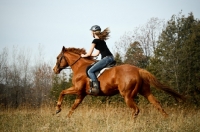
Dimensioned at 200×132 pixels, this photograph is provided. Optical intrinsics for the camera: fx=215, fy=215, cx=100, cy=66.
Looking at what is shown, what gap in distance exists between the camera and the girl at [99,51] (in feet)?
26.1

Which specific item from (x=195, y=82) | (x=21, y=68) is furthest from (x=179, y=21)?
(x=21, y=68)

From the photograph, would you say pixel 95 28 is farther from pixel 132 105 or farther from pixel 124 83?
pixel 132 105

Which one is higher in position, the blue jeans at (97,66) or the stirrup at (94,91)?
the blue jeans at (97,66)

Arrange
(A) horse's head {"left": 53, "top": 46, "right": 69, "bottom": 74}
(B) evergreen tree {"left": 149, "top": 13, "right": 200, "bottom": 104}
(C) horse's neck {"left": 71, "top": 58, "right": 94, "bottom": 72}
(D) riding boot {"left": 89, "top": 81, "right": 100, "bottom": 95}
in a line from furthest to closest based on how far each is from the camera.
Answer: (B) evergreen tree {"left": 149, "top": 13, "right": 200, "bottom": 104} → (A) horse's head {"left": 53, "top": 46, "right": 69, "bottom": 74} → (C) horse's neck {"left": 71, "top": 58, "right": 94, "bottom": 72} → (D) riding boot {"left": 89, "top": 81, "right": 100, "bottom": 95}

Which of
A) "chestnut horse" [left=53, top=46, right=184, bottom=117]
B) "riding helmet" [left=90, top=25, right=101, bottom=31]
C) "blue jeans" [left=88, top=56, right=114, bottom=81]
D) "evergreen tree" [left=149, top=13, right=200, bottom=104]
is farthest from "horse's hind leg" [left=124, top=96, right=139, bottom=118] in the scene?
"evergreen tree" [left=149, top=13, right=200, bottom=104]

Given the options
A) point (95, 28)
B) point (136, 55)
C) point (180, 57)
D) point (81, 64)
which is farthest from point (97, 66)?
point (136, 55)

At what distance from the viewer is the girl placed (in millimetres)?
7961

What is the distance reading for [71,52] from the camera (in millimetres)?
9547

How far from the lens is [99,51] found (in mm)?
8586

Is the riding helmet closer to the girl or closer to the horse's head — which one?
the girl

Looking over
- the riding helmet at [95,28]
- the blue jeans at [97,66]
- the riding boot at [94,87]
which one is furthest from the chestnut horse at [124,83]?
the riding helmet at [95,28]

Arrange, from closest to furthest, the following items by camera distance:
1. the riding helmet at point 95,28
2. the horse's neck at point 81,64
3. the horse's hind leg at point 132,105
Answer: the horse's hind leg at point 132,105 < the riding helmet at point 95,28 < the horse's neck at point 81,64

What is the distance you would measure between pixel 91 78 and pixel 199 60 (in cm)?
1615

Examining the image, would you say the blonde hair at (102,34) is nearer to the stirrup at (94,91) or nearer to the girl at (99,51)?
the girl at (99,51)
